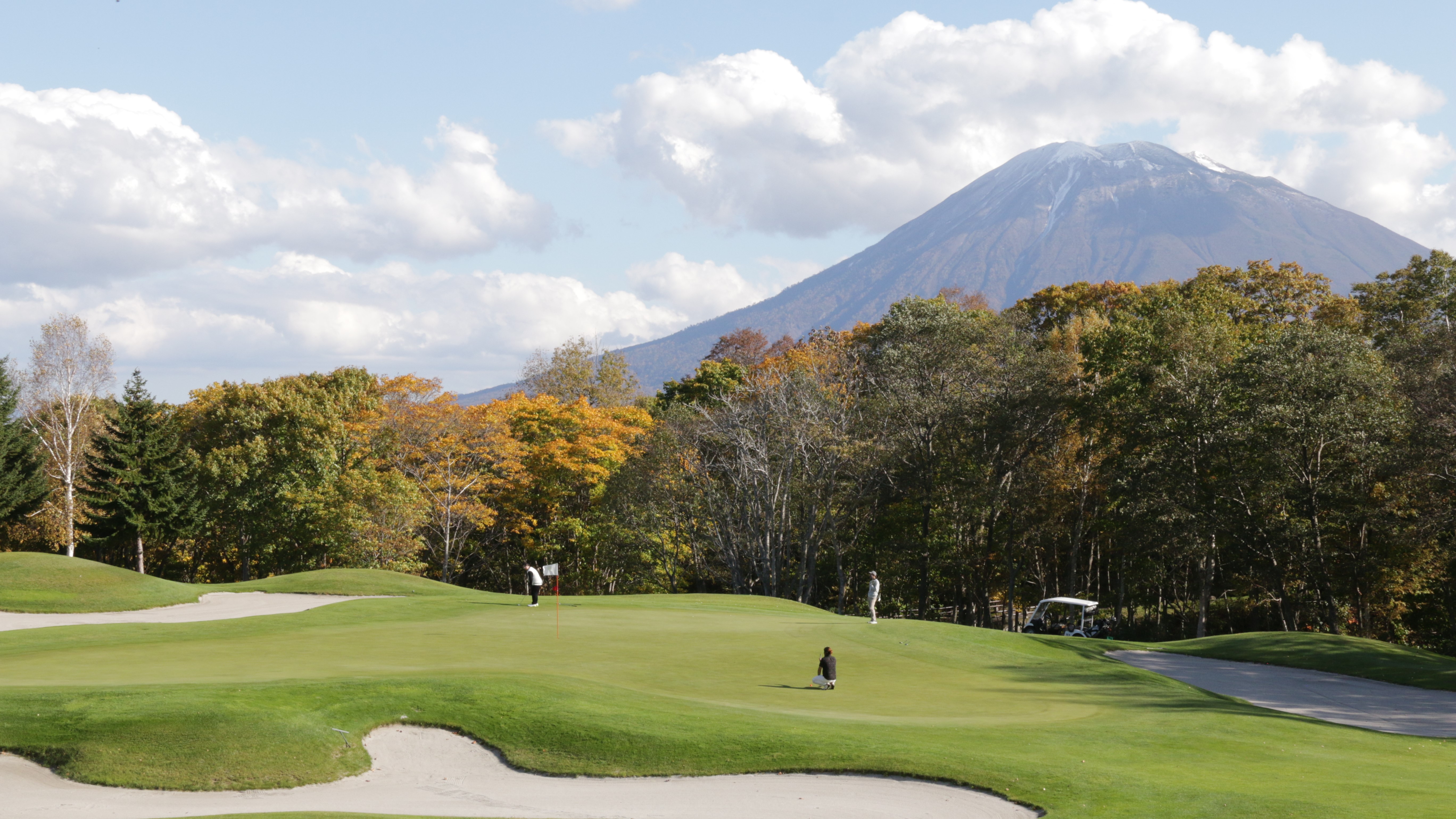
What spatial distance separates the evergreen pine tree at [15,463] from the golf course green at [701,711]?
4253cm

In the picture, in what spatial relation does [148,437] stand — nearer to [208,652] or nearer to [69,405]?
[69,405]

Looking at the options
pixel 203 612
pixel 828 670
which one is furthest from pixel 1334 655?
pixel 203 612

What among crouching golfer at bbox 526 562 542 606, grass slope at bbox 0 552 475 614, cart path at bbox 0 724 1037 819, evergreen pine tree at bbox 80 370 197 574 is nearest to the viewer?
cart path at bbox 0 724 1037 819

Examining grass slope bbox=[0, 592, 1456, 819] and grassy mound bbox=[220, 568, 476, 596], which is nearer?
grass slope bbox=[0, 592, 1456, 819]

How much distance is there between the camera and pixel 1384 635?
5175cm

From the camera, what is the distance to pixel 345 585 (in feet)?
130

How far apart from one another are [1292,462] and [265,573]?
209 ft

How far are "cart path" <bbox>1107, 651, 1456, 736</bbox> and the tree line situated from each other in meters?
16.7

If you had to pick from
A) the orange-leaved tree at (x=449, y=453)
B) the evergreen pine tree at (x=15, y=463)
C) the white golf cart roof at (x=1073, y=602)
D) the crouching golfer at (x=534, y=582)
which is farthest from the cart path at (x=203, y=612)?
the evergreen pine tree at (x=15, y=463)

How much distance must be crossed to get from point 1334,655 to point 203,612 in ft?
122

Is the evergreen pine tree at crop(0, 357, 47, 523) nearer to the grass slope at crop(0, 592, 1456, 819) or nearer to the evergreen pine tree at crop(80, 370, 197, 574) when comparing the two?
the evergreen pine tree at crop(80, 370, 197, 574)

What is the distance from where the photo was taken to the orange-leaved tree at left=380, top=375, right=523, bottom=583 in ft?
203

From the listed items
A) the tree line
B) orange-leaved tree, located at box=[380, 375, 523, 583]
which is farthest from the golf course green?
orange-leaved tree, located at box=[380, 375, 523, 583]

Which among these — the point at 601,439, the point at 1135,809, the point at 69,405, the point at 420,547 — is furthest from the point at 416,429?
the point at 1135,809
